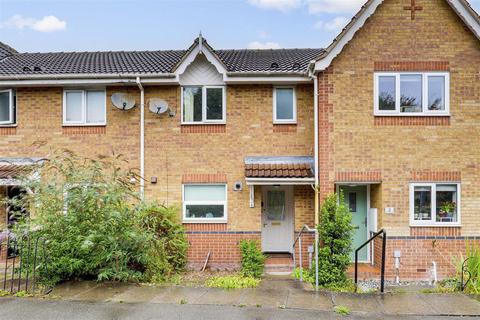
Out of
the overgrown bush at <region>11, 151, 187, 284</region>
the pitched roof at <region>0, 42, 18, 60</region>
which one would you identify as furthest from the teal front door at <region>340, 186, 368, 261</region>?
the pitched roof at <region>0, 42, 18, 60</region>

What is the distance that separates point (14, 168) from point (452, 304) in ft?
38.6

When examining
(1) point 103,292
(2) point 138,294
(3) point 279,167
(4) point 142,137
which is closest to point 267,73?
(3) point 279,167

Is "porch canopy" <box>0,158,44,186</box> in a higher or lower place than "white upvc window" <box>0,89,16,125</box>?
lower

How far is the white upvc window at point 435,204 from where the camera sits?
11602 mm

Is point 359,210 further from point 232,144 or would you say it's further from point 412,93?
point 232,144

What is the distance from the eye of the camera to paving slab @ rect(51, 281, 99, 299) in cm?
889

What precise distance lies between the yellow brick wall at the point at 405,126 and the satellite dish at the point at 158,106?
15.8ft

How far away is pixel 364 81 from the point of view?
462 inches

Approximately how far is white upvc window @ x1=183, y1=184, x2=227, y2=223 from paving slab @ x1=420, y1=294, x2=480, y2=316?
19.4 ft

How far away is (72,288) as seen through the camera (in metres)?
9.31

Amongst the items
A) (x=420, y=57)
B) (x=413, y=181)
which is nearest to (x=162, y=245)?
(x=413, y=181)

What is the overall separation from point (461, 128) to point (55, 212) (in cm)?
1043

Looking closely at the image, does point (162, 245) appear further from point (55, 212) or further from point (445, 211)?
point (445, 211)

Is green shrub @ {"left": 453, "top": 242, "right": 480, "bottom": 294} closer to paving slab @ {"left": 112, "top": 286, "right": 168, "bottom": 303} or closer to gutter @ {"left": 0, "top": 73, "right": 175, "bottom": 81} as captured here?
paving slab @ {"left": 112, "top": 286, "right": 168, "bottom": 303}
